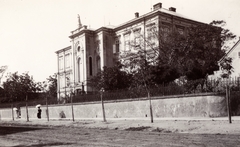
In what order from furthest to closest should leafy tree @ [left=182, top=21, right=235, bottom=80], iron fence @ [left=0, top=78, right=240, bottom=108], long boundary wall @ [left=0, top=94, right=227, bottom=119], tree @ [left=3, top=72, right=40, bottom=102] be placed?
tree @ [left=3, top=72, right=40, bottom=102] → leafy tree @ [left=182, top=21, right=235, bottom=80] → iron fence @ [left=0, top=78, right=240, bottom=108] → long boundary wall @ [left=0, top=94, right=227, bottom=119]

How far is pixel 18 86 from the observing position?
177 feet

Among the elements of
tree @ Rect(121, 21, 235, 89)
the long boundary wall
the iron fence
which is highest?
tree @ Rect(121, 21, 235, 89)

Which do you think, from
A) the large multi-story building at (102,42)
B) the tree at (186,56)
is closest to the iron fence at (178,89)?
the tree at (186,56)

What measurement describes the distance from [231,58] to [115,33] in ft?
74.7

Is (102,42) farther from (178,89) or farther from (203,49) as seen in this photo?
(178,89)

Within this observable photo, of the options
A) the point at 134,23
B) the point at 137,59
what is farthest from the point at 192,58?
the point at 134,23

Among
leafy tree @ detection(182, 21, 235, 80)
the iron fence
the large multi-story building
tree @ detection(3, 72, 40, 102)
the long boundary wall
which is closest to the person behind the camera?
the long boundary wall

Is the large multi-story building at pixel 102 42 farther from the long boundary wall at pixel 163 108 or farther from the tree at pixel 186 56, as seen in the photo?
the long boundary wall at pixel 163 108

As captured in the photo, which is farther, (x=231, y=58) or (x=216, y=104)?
(x=231, y=58)

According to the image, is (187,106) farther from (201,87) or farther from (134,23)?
(134,23)

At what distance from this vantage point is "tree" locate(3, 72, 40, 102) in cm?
5194

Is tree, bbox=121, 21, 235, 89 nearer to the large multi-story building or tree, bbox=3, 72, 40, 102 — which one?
the large multi-story building

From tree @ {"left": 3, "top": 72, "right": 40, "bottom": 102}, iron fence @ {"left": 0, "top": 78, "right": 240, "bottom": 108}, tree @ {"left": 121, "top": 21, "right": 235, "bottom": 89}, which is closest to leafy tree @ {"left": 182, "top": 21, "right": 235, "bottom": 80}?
tree @ {"left": 121, "top": 21, "right": 235, "bottom": 89}

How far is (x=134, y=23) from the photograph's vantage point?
132ft
